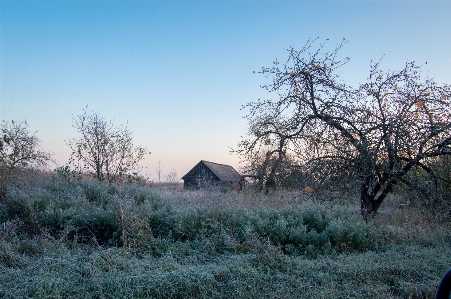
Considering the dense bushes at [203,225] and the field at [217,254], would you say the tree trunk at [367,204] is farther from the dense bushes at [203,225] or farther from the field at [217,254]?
the dense bushes at [203,225]

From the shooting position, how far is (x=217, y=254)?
6316 millimetres

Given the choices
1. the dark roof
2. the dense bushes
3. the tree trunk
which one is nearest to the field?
the dense bushes

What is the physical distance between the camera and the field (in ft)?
14.8

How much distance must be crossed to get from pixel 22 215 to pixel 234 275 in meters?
6.91

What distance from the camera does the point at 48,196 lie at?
10172 mm

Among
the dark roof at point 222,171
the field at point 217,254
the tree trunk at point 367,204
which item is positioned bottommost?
the field at point 217,254

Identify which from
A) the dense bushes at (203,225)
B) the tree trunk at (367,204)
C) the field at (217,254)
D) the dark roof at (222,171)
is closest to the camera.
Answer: the field at (217,254)

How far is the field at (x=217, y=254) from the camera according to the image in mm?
4496

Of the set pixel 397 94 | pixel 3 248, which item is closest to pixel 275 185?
pixel 397 94

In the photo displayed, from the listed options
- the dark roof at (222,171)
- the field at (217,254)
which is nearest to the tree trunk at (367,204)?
the field at (217,254)

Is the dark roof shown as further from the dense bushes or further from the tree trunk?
the dense bushes

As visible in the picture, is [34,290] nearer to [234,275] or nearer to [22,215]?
[234,275]

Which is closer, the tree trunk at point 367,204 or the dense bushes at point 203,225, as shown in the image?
the dense bushes at point 203,225

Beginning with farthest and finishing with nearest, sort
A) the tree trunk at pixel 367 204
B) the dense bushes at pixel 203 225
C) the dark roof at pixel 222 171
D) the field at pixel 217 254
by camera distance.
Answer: the dark roof at pixel 222 171 < the tree trunk at pixel 367 204 < the dense bushes at pixel 203 225 < the field at pixel 217 254
